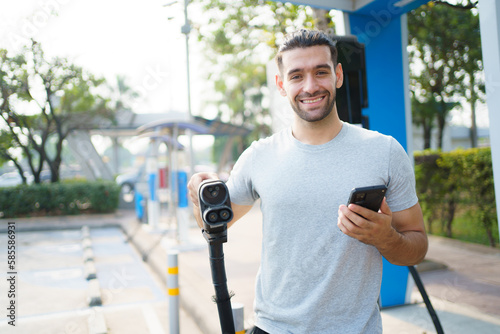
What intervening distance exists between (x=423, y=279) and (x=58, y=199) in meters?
11.6

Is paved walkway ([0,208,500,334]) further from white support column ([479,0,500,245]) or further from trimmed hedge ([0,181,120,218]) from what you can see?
trimmed hedge ([0,181,120,218])

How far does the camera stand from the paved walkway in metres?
3.94

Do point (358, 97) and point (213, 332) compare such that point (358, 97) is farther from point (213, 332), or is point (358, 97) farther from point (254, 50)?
point (254, 50)

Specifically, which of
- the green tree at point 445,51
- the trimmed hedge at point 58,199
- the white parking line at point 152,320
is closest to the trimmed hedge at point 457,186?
the green tree at point 445,51

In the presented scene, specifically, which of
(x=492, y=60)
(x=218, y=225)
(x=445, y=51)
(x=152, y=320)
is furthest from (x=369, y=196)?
(x=445, y=51)

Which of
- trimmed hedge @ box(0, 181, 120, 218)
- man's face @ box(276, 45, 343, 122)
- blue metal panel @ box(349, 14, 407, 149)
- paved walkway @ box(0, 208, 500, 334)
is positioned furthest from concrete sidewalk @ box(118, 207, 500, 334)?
trimmed hedge @ box(0, 181, 120, 218)

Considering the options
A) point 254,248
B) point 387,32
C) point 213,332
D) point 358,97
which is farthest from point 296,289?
point 254,248

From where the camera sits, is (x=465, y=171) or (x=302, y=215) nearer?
(x=302, y=215)

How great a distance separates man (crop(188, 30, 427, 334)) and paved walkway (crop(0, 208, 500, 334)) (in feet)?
8.12

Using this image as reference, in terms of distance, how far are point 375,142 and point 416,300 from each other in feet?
11.4

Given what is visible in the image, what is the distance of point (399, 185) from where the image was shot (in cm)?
156

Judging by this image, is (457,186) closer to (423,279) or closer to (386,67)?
(423,279)

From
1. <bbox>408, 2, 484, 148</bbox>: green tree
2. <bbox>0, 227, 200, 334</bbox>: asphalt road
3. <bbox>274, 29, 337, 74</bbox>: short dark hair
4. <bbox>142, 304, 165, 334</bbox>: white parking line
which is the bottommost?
<bbox>142, 304, 165, 334</bbox>: white parking line

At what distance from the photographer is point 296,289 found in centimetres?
161
